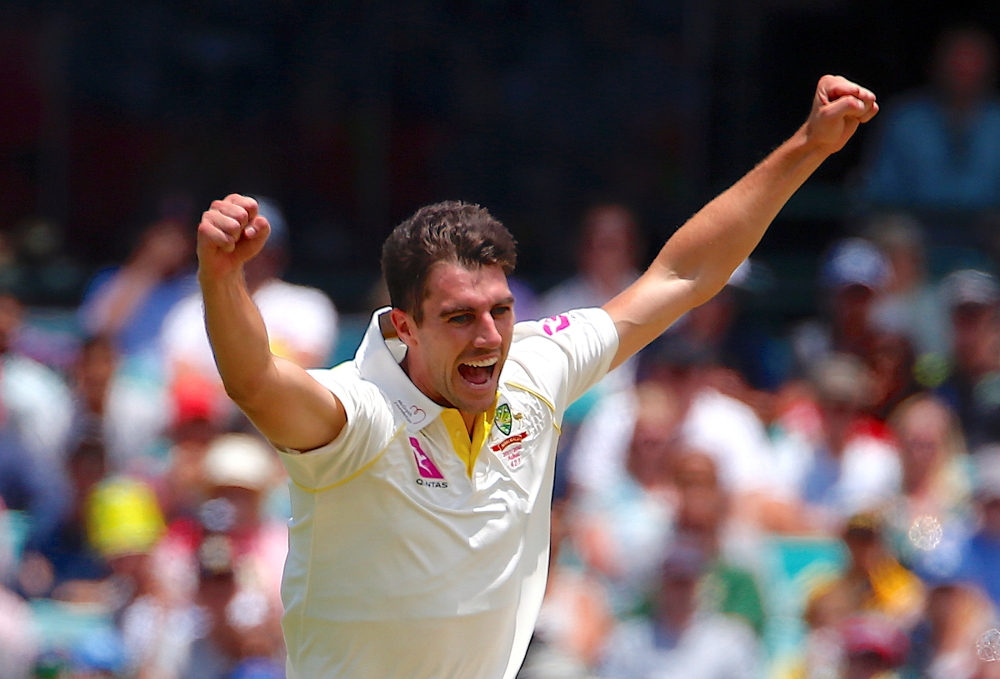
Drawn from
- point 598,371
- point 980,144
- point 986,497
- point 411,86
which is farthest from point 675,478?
point 411,86

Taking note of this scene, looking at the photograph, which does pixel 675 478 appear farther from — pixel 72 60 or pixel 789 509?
pixel 72 60

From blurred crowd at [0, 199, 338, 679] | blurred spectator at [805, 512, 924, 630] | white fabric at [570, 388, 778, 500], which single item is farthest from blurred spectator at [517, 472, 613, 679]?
blurred crowd at [0, 199, 338, 679]

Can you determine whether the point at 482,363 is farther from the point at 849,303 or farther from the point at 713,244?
the point at 849,303

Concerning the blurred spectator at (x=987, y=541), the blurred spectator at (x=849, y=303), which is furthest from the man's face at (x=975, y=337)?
the blurred spectator at (x=987, y=541)

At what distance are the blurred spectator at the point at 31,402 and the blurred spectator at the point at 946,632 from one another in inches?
143

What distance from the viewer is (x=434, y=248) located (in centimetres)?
299

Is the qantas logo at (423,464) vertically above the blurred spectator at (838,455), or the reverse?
the qantas logo at (423,464)

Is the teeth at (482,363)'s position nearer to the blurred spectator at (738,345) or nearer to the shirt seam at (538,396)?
the shirt seam at (538,396)

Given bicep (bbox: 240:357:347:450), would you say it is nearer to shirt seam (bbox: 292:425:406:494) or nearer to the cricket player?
the cricket player

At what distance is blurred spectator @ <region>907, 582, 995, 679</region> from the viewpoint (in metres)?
5.10

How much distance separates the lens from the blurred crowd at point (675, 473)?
17.3 feet

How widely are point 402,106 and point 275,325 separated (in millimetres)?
2672

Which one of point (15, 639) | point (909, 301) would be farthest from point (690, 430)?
point (15, 639)

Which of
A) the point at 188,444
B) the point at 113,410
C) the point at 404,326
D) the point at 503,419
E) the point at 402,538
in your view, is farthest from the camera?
the point at 113,410
